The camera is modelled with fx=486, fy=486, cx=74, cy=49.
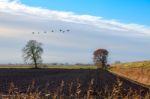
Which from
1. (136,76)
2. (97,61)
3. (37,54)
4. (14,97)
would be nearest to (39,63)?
(37,54)

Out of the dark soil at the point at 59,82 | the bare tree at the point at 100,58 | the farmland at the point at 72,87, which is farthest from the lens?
the bare tree at the point at 100,58

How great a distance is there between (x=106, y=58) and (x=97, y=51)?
5.13 m

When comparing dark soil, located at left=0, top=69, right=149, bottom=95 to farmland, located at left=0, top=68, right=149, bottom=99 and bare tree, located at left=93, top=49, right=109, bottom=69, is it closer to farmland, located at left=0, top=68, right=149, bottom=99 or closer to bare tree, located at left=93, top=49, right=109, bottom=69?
farmland, located at left=0, top=68, right=149, bottom=99

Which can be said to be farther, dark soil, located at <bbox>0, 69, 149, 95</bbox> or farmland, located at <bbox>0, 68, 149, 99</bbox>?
dark soil, located at <bbox>0, 69, 149, 95</bbox>

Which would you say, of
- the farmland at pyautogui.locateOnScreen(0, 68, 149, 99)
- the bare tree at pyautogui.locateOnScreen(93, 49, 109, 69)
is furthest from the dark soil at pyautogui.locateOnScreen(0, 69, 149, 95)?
the bare tree at pyautogui.locateOnScreen(93, 49, 109, 69)

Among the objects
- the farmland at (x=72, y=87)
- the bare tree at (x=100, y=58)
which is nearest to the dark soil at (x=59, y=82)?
the farmland at (x=72, y=87)

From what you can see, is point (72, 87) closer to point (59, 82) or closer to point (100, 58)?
point (59, 82)

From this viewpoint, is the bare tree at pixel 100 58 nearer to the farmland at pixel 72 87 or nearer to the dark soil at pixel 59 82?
the dark soil at pixel 59 82

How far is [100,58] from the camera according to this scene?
14262 cm

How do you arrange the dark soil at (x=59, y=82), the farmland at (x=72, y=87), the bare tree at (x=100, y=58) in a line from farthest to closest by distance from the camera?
the bare tree at (x=100, y=58), the dark soil at (x=59, y=82), the farmland at (x=72, y=87)

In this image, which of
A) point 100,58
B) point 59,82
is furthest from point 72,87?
point 100,58

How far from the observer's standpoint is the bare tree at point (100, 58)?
141000 mm

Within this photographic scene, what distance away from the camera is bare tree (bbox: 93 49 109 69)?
141000 mm

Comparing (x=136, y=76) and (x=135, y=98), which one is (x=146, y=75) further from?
(x=135, y=98)
